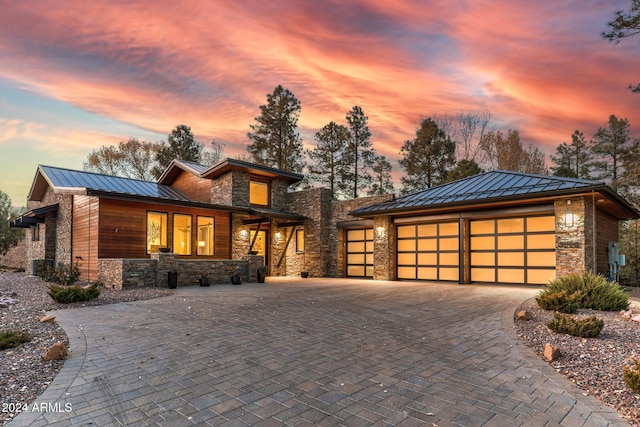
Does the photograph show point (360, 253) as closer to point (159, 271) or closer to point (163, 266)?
point (163, 266)

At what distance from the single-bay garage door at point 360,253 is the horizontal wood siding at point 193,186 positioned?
7.92 metres

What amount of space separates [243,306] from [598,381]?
597 cm

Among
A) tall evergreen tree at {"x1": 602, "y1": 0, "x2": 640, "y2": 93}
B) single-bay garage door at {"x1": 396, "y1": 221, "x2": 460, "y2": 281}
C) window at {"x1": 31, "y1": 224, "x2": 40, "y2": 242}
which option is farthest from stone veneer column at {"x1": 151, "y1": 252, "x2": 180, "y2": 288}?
tall evergreen tree at {"x1": 602, "y1": 0, "x2": 640, "y2": 93}

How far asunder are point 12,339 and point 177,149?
24744 millimetres

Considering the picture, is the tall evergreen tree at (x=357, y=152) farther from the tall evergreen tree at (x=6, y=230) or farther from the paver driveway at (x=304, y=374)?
the tall evergreen tree at (x=6, y=230)

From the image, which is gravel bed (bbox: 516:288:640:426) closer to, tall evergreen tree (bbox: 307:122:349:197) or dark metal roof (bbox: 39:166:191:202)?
dark metal roof (bbox: 39:166:191:202)

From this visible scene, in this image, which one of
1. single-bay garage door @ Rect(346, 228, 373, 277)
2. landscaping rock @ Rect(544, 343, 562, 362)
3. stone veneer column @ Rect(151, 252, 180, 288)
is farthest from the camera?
single-bay garage door @ Rect(346, 228, 373, 277)

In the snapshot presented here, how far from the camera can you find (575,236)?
1008cm

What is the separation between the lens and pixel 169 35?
33.9ft

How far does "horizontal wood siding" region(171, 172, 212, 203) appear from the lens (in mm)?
18219

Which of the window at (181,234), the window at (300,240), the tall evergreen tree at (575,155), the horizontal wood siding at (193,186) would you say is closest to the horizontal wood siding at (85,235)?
the window at (181,234)

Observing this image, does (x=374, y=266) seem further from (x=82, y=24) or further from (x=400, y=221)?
(x=82, y=24)

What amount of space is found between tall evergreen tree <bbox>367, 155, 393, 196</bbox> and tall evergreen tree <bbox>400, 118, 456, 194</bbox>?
2.36m

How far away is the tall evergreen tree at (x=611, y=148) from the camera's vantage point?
78.5 feet
